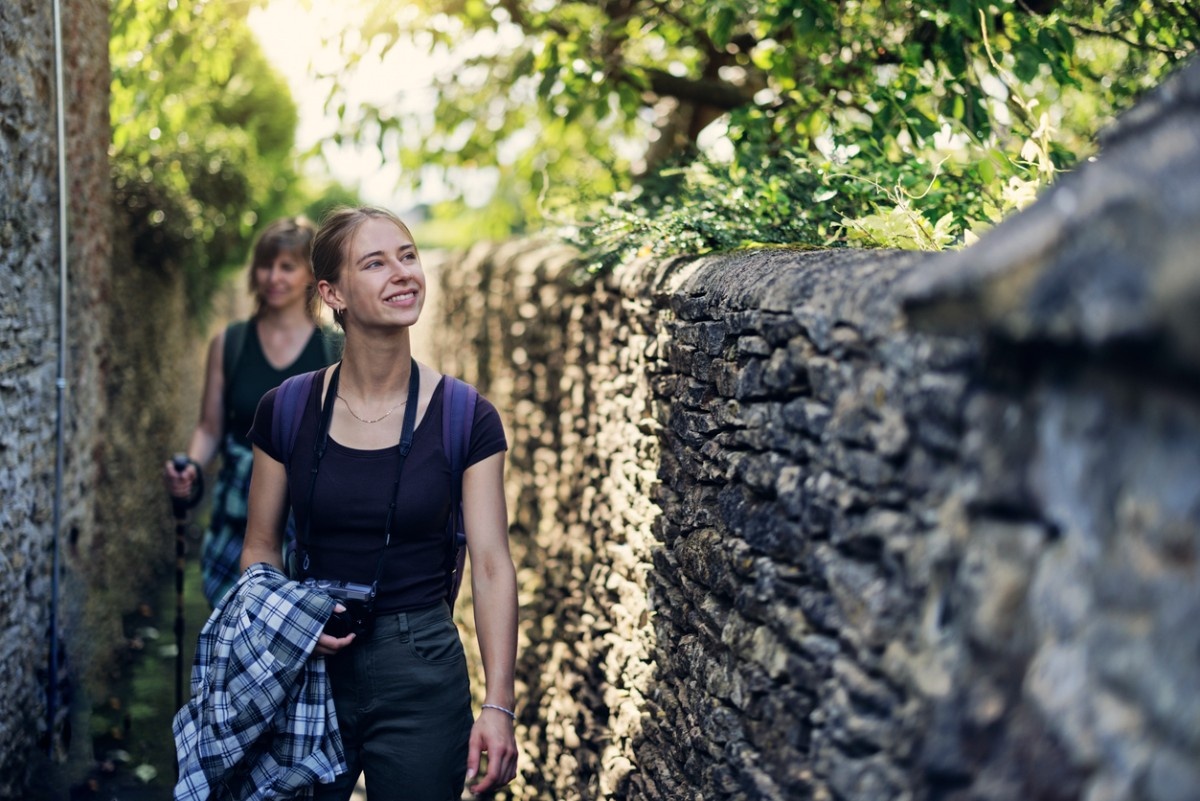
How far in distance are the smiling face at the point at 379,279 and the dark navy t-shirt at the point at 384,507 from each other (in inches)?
10.3

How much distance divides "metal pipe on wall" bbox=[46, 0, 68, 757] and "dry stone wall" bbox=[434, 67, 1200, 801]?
7.84ft

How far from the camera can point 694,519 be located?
3.57 m

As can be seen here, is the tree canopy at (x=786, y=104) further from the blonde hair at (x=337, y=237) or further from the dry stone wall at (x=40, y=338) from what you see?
the dry stone wall at (x=40, y=338)

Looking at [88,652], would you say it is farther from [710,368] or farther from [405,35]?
[405,35]

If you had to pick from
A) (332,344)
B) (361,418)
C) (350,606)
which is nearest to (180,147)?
(332,344)

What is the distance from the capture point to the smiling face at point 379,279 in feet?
10.2

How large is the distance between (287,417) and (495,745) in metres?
0.99

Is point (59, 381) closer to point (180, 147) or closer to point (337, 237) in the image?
point (337, 237)

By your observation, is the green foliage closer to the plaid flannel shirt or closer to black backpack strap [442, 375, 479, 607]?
black backpack strap [442, 375, 479, 607]

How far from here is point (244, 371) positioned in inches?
191

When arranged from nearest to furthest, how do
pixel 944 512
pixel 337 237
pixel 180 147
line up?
pixel 944 512
pixel 337 237
pixel 180 147

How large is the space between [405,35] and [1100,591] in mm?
7044

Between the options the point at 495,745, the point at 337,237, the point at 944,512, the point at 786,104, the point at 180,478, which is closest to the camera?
the point at 944,512

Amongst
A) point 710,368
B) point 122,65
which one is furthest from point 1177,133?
point 122,65
